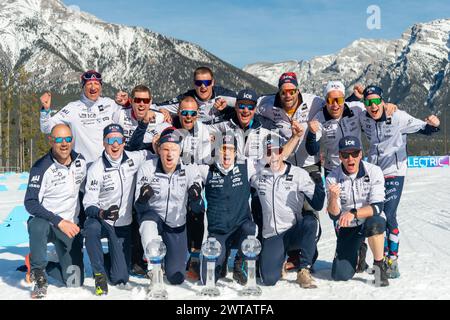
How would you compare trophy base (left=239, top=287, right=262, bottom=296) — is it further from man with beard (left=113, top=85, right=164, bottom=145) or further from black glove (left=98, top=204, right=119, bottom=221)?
man with beard (left=113, top=85, right=164, bottom=145)

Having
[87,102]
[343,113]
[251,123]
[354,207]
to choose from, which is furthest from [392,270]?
[87,102]

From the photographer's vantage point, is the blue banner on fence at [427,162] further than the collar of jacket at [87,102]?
Yes

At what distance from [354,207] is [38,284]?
12.0ft

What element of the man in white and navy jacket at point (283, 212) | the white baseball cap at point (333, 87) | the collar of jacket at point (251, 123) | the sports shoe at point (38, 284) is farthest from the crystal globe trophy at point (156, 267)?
the white baseball cap at point (333, 87)

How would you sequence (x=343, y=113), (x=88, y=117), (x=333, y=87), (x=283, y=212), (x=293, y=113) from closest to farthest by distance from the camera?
(x=283, y=212)
(x=333, y=87)
(x=343, y=113)
(x=293, y=113)
(x=88, y=117)

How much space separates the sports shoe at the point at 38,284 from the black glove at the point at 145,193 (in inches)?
52.3

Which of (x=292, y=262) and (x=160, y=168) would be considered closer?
Answer: (x=160, y=168)

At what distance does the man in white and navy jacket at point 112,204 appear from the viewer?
5.92 m

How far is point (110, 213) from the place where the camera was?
5828mm

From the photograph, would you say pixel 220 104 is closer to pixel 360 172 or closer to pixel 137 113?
pixel 137 113

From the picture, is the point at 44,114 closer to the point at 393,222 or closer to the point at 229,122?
the point at 229,122

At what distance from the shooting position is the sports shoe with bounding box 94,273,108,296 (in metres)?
5.78

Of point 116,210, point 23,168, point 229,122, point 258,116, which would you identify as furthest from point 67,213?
point 23,168

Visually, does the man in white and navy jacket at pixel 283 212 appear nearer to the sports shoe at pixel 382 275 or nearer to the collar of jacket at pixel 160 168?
the sports shoe at pixel 382 275
